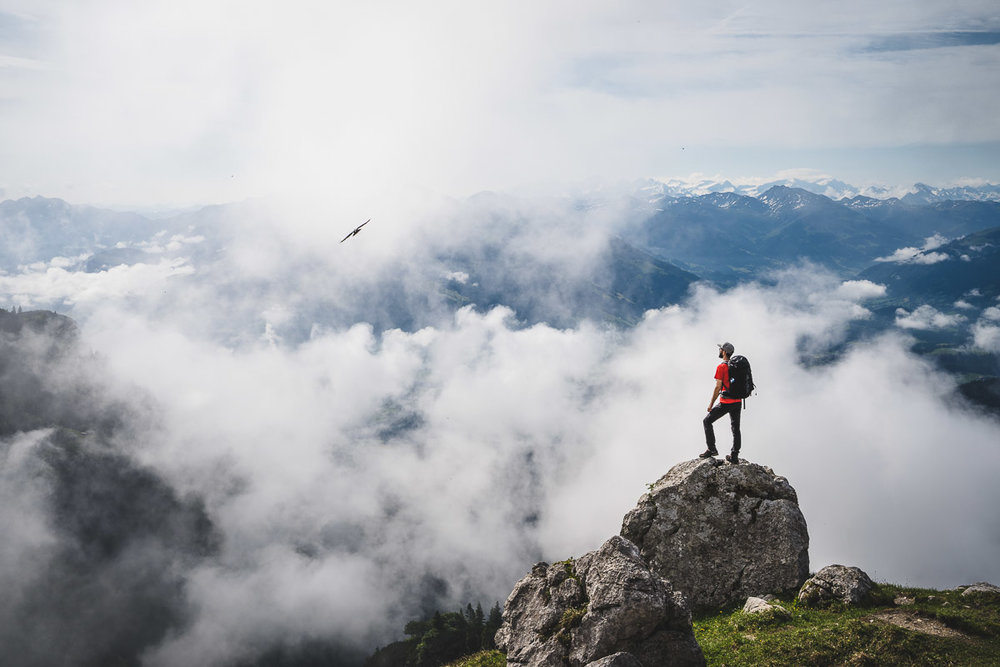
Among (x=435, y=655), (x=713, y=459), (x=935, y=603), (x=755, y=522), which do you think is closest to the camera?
(x=935, y=603)

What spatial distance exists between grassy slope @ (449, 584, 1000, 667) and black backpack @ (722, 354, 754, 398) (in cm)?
995

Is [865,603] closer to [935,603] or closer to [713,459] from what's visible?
[935,603]

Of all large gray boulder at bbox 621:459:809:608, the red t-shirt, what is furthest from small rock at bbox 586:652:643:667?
the red t-shirt

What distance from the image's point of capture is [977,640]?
1697cm

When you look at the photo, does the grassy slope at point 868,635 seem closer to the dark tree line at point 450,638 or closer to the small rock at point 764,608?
the small rock at point 764,608

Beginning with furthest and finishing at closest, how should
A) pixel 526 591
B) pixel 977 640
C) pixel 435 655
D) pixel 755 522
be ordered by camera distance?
pixel 435 655
pixel 755 522
pixel 526 591
pixel 977 640

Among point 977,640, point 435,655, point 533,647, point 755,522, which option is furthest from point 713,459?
point 435,655

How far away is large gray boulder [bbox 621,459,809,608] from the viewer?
2572cm

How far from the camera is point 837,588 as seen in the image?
22.6 meters

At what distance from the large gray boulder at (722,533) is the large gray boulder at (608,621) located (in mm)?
7448

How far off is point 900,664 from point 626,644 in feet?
27.7

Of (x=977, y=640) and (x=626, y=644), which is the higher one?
(x=626, y=644)

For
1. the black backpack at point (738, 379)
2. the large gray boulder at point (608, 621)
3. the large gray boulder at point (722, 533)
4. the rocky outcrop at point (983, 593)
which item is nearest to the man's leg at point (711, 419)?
the large gray boulder at point (722, 533)

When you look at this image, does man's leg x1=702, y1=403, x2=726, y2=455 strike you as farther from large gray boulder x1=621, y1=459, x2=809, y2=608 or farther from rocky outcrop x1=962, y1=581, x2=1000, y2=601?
rocky outcrop x1=962, y1=581, x2=1000, y2=601
